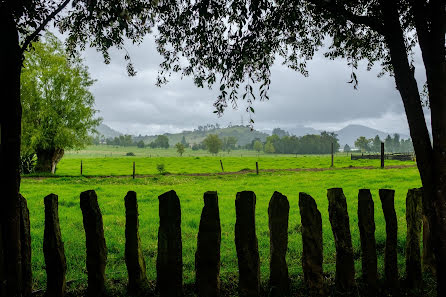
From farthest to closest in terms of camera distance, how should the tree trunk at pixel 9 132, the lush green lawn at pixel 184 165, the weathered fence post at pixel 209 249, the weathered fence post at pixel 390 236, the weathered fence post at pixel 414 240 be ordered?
the lush green lawn at pixel 184 165 < the weathered fence post at pixel 414 240 < the weathered fence post at pixel 390 236 < the weathered fence post at pixel 209 249 < the tree trunk at pixel 9 132

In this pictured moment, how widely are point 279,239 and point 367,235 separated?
1.25m

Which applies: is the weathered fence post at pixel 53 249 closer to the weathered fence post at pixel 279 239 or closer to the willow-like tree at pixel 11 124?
the willow-like tree at pixel 11 124

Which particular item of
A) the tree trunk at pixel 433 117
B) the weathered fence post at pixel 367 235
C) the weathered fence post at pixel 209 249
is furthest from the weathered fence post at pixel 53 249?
the tree trunk at pixel 433 117

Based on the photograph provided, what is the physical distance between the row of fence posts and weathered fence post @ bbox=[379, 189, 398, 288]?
0.06ft

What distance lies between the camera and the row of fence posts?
3.76 m

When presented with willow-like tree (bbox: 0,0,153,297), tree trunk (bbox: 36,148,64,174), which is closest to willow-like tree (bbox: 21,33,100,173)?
tree trunk (bbox: 36,148,64,174)

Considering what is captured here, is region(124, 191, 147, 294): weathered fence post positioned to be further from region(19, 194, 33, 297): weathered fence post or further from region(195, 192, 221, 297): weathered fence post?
region(19, 194, 33, 297): weathered fence post

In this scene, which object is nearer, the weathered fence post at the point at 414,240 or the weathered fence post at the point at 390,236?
the weathered fence post at the point at 390,236

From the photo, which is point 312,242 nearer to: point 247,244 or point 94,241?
point 247,244

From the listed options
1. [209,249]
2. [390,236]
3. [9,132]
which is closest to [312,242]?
[390,236]

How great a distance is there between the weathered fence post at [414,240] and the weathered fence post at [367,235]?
2.19 ft

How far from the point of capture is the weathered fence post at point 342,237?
13.0ft

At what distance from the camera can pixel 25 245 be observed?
12.5 ft

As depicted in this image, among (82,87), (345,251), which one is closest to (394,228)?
(345,251)
